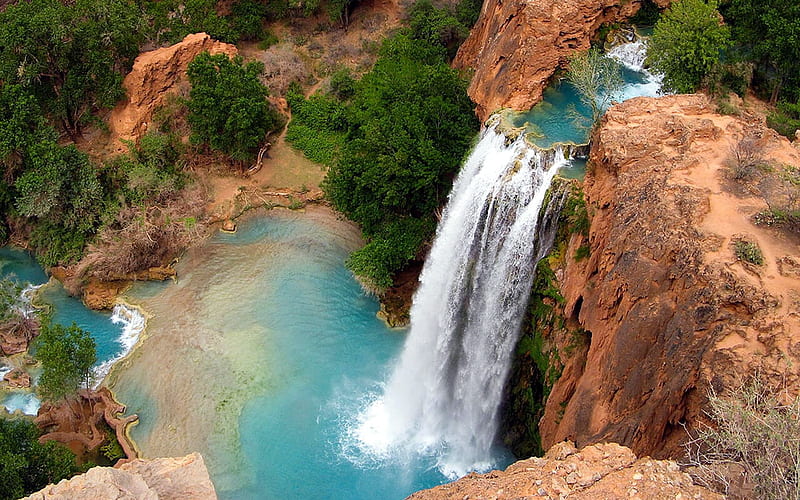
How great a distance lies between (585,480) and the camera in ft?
34.7

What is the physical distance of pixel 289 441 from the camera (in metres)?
21.5

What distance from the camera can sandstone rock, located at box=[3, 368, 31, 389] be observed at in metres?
23.4

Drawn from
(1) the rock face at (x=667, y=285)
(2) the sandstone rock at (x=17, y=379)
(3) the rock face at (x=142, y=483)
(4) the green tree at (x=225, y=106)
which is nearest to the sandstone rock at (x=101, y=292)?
(2) the sandstone rock at (x=17, y=379)

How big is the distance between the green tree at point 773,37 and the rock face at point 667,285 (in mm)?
5658

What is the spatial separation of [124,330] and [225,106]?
11.0 m

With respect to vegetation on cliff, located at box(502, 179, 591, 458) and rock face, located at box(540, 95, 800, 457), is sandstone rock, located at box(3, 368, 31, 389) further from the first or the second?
rock face, located at box(540, 95, 800, 457)

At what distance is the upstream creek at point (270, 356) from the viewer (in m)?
20.8

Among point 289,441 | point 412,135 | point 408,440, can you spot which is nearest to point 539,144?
point 412,135

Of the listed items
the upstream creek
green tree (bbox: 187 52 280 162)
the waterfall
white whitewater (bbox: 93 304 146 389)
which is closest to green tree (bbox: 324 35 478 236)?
the waterfall

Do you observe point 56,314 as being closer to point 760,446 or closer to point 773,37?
point 760,446

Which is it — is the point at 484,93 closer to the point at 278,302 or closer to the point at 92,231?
the point at 278,302

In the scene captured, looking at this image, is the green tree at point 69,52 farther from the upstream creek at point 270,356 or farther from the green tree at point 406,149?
the green tree at point 406,149

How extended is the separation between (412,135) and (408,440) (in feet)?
37.0

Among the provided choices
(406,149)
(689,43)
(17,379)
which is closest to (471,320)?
(406,149)
